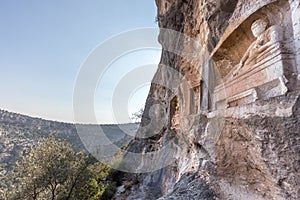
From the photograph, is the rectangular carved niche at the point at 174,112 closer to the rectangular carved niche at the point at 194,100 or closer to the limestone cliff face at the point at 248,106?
the rectangular carved niche at the point at 194,100

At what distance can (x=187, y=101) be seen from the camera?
23.8 feet

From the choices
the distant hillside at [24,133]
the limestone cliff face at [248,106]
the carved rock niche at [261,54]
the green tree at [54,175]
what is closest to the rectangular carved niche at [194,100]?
the limestone cliff face at [248,106]

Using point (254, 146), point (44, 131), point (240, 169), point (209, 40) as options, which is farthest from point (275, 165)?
point (44, 131)

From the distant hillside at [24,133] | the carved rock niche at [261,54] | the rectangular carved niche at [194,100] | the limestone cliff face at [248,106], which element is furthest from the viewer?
the distant hillside at [24,133]

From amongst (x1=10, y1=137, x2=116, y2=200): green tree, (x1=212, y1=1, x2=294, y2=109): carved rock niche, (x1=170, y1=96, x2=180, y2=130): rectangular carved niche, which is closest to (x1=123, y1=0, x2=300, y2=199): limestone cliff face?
(x1=212, y1=1, x2=294, y2=109): carved rock niche

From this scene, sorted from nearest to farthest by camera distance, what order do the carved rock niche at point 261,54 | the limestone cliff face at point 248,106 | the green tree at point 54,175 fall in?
the limestone cliff face at point 248,106, the carved rock niche at point 261,54, the green tree at point 54,175

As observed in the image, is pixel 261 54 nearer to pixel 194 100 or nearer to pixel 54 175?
pixel 194 100

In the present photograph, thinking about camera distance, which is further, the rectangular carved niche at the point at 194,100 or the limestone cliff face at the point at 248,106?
the rectangular carved niche at the point at 194,100

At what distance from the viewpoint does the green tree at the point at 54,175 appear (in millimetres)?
10195

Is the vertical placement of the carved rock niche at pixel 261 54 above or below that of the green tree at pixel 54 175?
above

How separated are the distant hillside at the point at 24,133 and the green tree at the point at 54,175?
1071cm

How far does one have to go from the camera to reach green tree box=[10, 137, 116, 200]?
10.2 meters

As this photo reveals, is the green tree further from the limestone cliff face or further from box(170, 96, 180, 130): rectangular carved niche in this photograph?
the limestone cliff face

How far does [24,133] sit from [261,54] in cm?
4324
